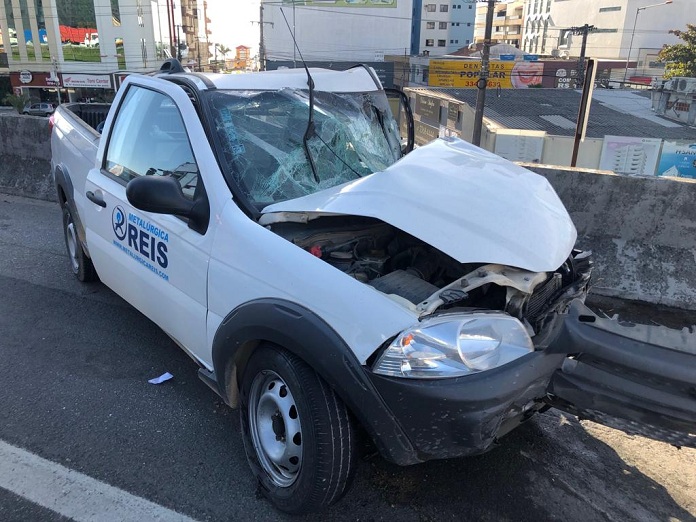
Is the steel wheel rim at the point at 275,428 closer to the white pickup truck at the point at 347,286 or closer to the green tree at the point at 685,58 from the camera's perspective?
the white pickup truck at the point at 347,286

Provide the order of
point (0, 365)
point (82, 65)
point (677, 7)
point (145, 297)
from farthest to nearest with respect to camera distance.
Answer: point (677, 7), point (82, 65), point (0, 365), point (145, 297)

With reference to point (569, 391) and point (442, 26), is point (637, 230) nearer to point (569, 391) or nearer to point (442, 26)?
point (569, 391)

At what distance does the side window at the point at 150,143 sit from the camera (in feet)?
10.3

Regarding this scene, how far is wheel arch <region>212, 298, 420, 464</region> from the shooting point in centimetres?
215

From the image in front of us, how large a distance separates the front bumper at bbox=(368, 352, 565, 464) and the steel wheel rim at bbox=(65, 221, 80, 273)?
3961 millimetres

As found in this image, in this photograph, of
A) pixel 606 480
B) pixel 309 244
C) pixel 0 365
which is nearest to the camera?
pixel 309 244

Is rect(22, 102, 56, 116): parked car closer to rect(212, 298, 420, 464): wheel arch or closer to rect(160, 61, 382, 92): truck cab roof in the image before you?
rect(160, 61, 382, 92): truck cab roof

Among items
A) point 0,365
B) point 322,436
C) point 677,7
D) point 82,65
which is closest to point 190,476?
point 322,436

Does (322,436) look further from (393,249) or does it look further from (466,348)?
(393,249)

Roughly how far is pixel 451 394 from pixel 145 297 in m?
2.17

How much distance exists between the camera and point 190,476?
283 cm

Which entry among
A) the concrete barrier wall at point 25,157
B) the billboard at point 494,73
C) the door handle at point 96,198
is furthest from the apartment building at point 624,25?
the door handle at point 96,198

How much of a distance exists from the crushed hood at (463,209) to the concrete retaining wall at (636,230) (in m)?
2.37

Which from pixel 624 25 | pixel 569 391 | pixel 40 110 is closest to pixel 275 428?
pixel 569 391
